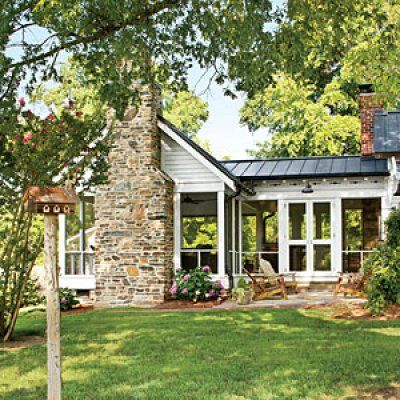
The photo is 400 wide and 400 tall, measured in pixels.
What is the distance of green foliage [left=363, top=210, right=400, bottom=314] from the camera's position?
11.7 meters

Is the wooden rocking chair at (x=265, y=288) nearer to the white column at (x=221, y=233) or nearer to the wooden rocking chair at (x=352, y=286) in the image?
the white column at (x=221, y=233)

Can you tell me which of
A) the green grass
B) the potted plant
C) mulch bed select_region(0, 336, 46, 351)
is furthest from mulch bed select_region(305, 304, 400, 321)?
mulch bed select_region(0, 336, 46, 351)

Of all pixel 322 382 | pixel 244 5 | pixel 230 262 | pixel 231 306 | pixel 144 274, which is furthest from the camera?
pixel 230 262

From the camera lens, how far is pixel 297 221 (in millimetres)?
17641

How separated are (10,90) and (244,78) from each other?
318 centimetres

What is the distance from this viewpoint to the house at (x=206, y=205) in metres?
15.0

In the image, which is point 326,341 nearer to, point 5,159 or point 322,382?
point 322,382

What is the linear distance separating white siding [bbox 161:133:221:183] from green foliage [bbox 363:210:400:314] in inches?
197

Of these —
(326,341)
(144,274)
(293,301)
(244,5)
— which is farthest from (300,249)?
(244,5)

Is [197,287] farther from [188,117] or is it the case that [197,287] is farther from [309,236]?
[188,117]

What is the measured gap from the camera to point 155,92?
15375 millimetres

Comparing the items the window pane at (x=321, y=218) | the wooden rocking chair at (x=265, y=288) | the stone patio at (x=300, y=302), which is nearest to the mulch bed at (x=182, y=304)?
the stone patio at (x=300, y=302)

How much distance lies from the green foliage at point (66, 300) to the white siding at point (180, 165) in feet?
11.7

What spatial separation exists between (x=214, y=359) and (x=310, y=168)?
1004 centimetres
